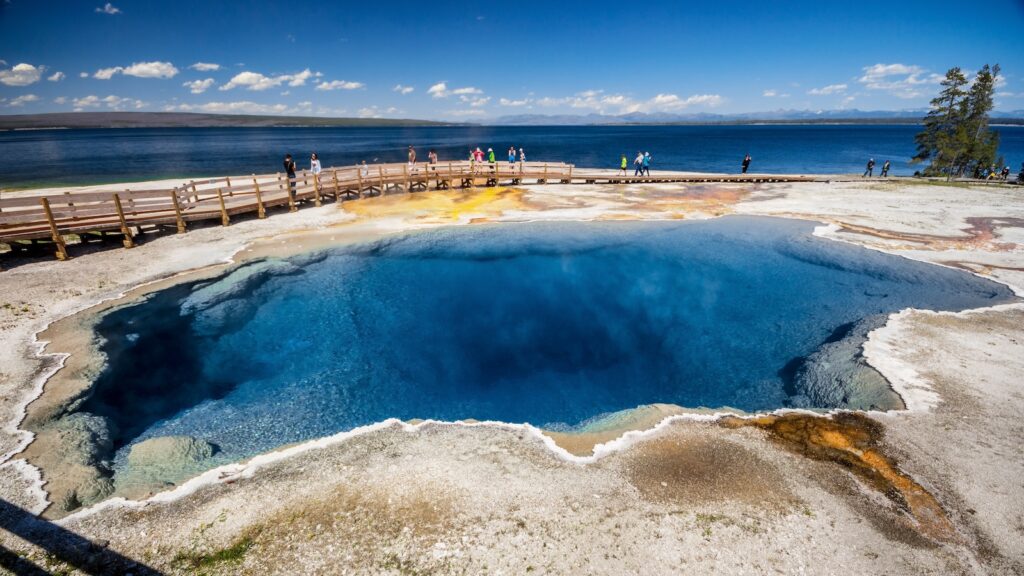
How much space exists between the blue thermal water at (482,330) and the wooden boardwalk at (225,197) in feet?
20.8

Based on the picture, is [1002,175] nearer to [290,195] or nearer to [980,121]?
[980,121]

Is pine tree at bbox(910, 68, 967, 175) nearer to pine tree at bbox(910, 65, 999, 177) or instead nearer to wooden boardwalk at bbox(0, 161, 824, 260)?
pine tree at bbox(910, 65, 999, 177)

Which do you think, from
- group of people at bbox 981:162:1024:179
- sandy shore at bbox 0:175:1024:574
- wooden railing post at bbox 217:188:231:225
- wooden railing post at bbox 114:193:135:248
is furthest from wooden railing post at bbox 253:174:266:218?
group of people at bbox 981:162:1024:179

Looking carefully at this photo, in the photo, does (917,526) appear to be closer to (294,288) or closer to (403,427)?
(403,427)

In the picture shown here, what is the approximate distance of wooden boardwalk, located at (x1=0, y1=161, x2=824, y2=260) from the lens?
54.1 ft

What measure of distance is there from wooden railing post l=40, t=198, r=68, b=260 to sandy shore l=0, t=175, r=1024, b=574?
7065mm

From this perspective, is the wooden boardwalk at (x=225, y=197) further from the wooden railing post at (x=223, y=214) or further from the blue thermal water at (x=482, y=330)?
the blue thermal water at (x=482, y=330)

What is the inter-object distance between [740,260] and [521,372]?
13075mm

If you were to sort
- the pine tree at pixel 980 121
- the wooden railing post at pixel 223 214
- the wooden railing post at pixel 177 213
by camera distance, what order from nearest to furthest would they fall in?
the wooden railing post at pixel 177 213 → the wooden railing post at pixel 223 214 → the pine tree at pixel 980 121

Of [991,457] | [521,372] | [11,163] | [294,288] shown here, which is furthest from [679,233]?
[11,163]

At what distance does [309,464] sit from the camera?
7.66 meters

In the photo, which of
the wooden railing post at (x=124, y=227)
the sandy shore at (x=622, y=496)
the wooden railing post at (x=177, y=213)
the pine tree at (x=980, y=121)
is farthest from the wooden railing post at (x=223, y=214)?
the pine tree at (x=980, y=121)

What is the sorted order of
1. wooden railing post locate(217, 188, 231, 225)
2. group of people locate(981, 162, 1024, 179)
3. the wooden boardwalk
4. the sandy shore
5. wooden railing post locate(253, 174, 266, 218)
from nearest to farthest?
the sandy shore < the wooden boardwalk < wooden railing post locate(217, 188, 231, 225) < wooden railing post locate(253, 174, 266, 218) < group of people locate(981, 162, 1024, 179)

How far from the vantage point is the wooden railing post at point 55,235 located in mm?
15789
